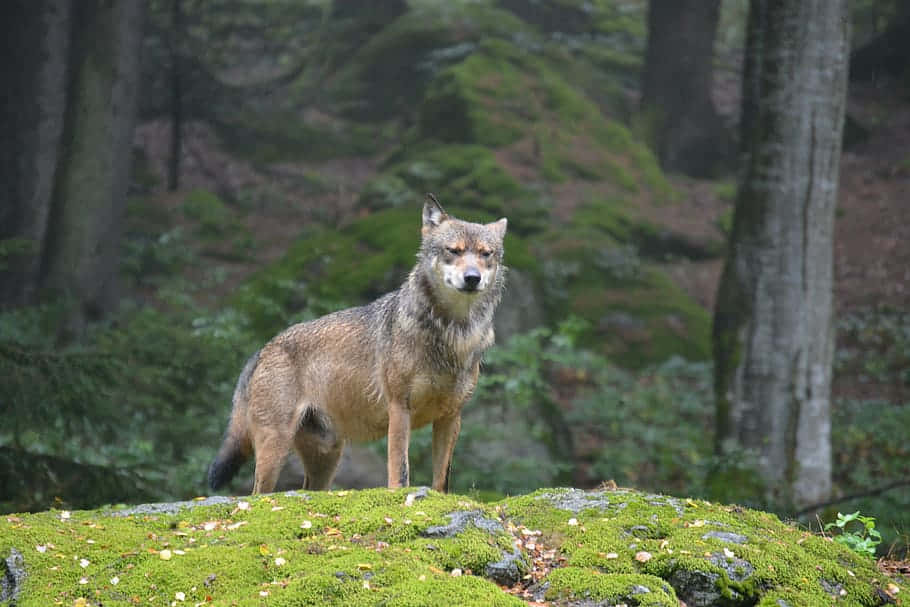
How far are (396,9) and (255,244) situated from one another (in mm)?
10680

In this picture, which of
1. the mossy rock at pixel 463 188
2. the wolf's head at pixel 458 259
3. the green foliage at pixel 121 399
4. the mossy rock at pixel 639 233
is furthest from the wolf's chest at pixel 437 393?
the mossy rock at pixel 639 233

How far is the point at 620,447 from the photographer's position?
42.2ft

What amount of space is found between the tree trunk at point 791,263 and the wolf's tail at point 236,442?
604 cm

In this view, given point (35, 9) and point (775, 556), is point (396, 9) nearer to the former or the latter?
point (35, 9)

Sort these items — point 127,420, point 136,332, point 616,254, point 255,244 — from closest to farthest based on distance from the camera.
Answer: point 127,420 → point 136,332 → point 616,254 → point 255,244

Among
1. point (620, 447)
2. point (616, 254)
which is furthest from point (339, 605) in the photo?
point (616, 254)

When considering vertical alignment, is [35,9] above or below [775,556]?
above

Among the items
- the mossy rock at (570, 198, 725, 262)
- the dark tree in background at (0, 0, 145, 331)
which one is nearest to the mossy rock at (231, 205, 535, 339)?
the dark tree in background at (0, 0, 145, 331)

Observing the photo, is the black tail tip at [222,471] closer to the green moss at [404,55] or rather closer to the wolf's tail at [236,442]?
the wolf's tail at [236,442]

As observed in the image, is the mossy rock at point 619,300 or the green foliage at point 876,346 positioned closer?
the green foliage at point 876,346

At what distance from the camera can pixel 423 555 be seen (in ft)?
15.6

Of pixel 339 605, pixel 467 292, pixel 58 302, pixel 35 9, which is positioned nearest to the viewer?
pixel 339 605

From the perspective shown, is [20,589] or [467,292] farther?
[467,292]

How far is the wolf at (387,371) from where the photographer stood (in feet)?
20.6
